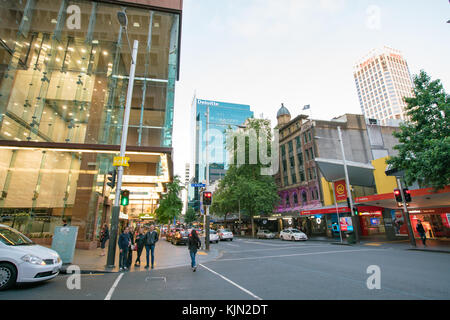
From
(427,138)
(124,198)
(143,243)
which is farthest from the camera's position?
(427,138)

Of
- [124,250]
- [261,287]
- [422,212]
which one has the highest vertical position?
[422,212]

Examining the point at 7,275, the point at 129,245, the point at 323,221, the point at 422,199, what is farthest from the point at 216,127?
the point at 7,275

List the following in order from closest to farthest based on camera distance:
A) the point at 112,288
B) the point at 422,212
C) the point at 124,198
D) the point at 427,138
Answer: the point at 112,288 < the point at 124,198 < the point at 427,138 < the point at 422,212

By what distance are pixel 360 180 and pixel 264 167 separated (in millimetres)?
17946

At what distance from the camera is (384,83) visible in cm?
14638

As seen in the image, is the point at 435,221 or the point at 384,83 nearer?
the point at 435,221

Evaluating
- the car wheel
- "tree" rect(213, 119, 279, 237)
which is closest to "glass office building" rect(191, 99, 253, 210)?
"tree" rect(213, 119, 279, 237)

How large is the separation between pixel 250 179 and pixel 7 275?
37.1 m

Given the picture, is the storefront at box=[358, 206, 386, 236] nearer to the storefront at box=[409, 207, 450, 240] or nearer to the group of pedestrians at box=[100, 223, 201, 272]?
the storefront at box=[409, 207, 450, 240]

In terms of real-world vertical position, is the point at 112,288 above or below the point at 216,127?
below

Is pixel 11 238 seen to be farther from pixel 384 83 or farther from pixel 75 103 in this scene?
pixel 384 83

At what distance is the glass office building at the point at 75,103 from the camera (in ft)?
50.0

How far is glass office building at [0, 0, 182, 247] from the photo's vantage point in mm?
15250

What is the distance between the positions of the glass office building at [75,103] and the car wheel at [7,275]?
883 cm
